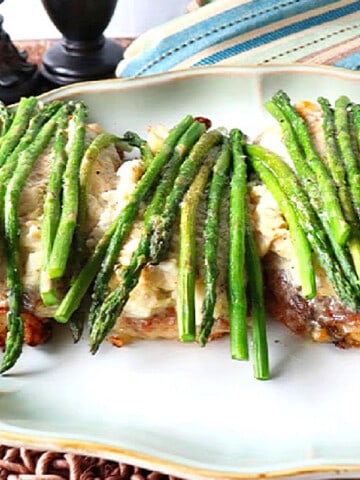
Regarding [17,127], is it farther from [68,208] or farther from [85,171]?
[68,208]

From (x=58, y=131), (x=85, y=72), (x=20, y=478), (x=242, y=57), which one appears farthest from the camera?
(x=85, y=72)

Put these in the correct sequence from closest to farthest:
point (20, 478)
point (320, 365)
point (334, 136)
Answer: point (20, 478) < point (320, 365) < point (334, 136)

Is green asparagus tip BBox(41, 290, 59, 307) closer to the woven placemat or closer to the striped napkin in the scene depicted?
the woven placemat

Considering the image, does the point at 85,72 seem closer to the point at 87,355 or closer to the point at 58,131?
the point at 58,131

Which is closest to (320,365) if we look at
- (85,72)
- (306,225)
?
(306,225)

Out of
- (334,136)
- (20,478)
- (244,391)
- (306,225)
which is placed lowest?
(20,478)

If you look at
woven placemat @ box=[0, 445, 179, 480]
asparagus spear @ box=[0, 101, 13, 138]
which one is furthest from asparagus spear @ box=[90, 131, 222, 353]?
asparagus spear @ box=[0, 101, 13, 138]
